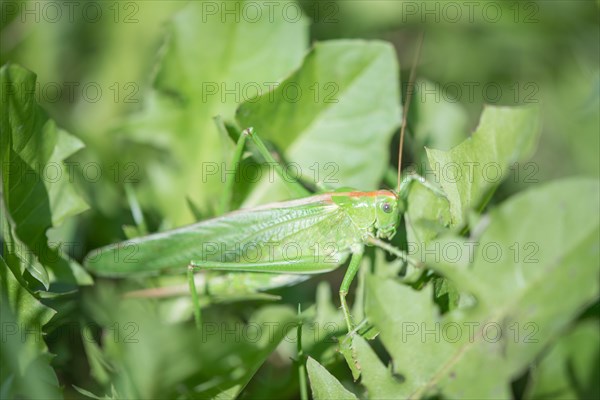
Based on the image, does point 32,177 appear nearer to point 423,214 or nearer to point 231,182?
point 231,182

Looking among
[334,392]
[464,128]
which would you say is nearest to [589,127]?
[464,128]

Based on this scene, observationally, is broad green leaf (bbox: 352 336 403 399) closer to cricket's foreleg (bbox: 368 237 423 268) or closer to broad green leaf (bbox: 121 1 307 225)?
cricket's foreleg (bbox: 368 237 423 268)

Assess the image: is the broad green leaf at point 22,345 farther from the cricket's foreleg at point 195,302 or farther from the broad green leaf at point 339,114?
the broad green leaf at point 339,114

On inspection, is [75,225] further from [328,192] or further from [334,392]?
[334,392]

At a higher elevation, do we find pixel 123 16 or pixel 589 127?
pixel 123 16

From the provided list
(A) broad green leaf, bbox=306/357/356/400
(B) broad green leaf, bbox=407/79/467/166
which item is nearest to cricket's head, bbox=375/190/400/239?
(B) broad green leaf, bbox=407/79/467/166

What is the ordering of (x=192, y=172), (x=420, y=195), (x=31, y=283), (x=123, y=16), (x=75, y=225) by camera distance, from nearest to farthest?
(x=31, y=283) → (x=420, y=195) → (x=75, y=225) → (x=192, y=172) → (x=123, y=16)

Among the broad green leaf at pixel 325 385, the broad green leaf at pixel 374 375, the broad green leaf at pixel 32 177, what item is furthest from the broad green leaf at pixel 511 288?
the broad green leaf at pixel 32 177

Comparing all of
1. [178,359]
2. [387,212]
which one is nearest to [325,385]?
[178,359]
